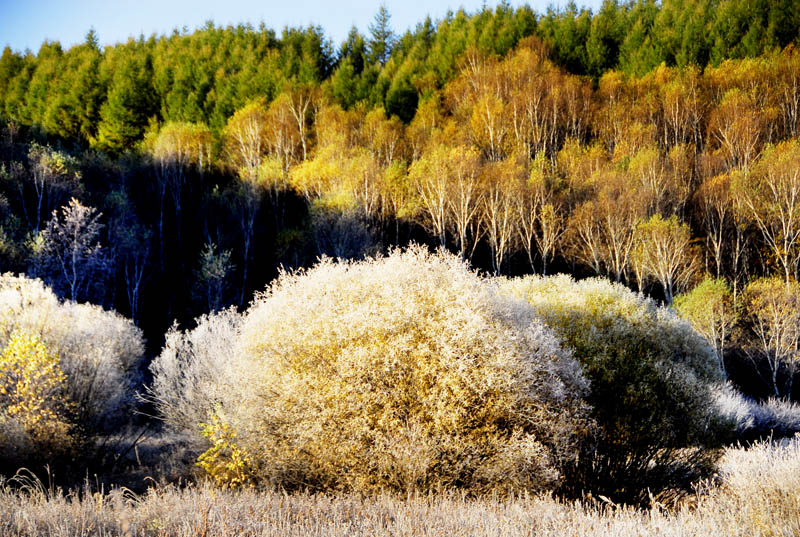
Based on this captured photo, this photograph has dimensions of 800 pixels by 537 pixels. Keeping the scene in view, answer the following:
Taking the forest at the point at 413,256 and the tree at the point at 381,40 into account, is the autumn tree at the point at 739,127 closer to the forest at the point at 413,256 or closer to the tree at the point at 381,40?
the forest at the point at 413,256

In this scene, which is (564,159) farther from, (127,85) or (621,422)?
(127,85)

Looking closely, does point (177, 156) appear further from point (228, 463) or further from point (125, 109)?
point (228, 463)

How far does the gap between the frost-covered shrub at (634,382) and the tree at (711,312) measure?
14.3 m

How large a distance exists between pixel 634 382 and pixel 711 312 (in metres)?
20.0

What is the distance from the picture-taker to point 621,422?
15.3m

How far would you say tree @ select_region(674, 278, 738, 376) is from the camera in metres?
32.6

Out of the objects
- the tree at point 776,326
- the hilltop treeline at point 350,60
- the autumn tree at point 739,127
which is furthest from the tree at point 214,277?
the autumn tree at point 739,127

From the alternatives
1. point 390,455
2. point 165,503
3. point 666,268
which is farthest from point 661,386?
point 666,268

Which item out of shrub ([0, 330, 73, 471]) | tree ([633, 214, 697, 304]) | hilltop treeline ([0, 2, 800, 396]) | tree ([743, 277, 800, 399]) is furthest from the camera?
hilltop treeline ([0, 2, 800, 396])

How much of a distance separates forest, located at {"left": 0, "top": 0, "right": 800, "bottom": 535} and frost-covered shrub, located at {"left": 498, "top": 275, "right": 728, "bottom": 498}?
3.7 inches

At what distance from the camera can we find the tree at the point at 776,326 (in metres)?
32.0

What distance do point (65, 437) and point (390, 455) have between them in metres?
11.3

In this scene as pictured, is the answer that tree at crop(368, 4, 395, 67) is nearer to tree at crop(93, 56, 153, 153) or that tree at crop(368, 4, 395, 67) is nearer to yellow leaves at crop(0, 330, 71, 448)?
tree at crop(93, 56, 153, 153)

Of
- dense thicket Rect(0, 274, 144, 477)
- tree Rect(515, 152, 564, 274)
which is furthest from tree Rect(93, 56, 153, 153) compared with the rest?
tree Rect(515, 152, 564, 274)
